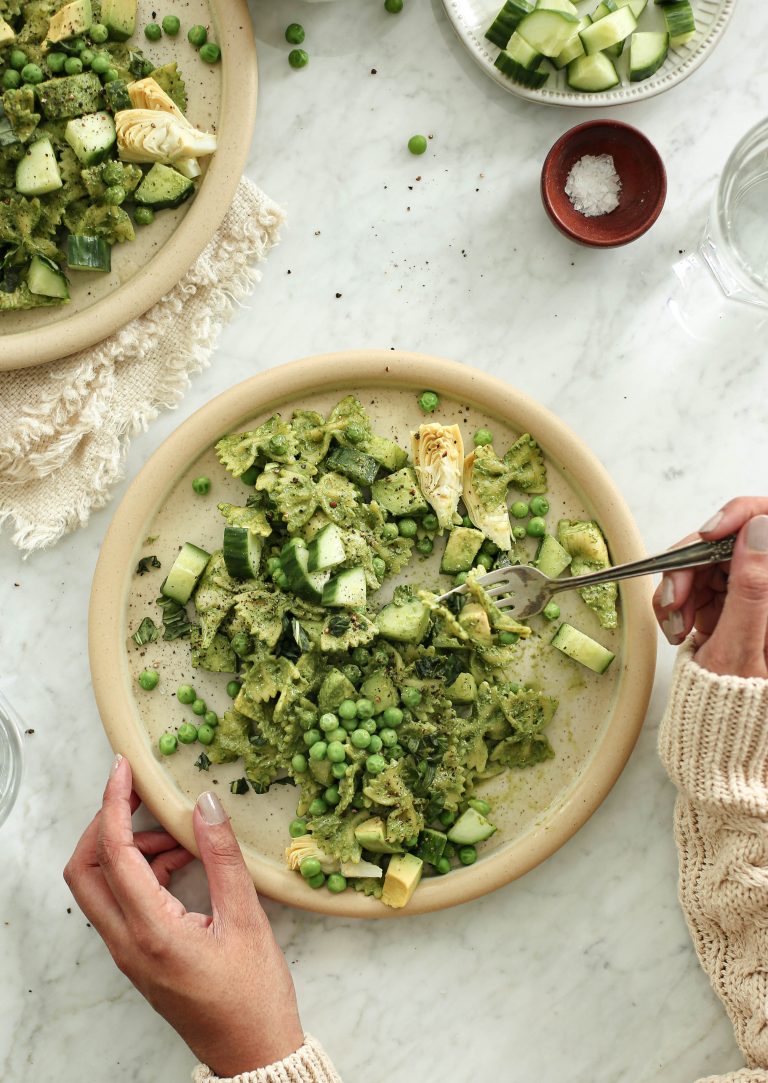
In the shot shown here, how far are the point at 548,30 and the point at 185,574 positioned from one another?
2115mm

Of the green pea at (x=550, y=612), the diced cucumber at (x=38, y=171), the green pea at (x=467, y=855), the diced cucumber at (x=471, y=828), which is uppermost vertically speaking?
the diced cucumber at (x=38, y=171)

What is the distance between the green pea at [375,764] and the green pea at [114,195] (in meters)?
1.96

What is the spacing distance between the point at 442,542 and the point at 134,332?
1273 millimetres

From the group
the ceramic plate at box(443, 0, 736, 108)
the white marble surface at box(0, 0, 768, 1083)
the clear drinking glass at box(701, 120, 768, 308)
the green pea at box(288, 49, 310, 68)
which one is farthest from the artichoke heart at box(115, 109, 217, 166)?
the clear drinking glass at box(701, 120, 768, 308)

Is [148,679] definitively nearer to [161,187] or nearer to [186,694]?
[186,694]

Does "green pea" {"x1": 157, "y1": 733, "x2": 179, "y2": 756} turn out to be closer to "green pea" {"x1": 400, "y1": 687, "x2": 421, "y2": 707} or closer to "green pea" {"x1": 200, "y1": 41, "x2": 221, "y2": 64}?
"green pea" {"x1": 400, "y1": 687, "x2": 421, "y2": 707}

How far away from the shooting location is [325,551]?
2.87 m

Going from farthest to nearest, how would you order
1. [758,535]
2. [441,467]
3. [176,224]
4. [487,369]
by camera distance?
[487,369] < [176,224] < [441,467] < [758,535]

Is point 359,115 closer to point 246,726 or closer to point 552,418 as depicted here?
point 552,418

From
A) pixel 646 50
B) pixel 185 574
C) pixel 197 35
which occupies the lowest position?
pixel 185 574

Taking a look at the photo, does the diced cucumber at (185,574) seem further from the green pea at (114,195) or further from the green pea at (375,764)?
the green pea at (114,195)

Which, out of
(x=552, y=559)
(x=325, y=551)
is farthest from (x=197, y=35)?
(x=552, y=559)

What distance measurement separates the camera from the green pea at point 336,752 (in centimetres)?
287

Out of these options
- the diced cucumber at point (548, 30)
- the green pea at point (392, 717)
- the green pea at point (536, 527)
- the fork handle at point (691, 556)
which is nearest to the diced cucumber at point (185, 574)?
the green pea at point (392, 717)
